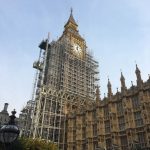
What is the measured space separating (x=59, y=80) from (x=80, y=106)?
444 inches

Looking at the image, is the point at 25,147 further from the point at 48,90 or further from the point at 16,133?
the point at 48,90

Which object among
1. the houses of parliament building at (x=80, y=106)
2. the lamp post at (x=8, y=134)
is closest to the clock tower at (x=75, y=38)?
the houses of parliament building at (x=80, y=106)

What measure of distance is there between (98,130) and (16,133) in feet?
138

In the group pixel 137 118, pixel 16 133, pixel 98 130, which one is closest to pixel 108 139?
pixel 98 130

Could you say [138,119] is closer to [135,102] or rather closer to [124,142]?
[135,102]

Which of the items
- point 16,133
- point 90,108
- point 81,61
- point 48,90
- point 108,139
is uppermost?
point 81,61

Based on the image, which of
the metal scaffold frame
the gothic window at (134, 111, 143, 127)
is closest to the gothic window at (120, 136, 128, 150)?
the gothic window at (134, 111, 143, 127)

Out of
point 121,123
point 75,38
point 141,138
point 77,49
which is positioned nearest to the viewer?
point 141,138

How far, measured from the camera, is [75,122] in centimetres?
5841

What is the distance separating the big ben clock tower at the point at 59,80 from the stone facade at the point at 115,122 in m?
5.36

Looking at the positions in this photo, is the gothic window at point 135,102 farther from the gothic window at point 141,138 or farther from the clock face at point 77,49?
the clock face at point 77,49

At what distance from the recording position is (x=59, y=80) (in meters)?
70.2

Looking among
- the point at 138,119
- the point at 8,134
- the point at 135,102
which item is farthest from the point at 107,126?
the point at 8,134

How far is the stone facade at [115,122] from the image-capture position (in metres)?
45.0
